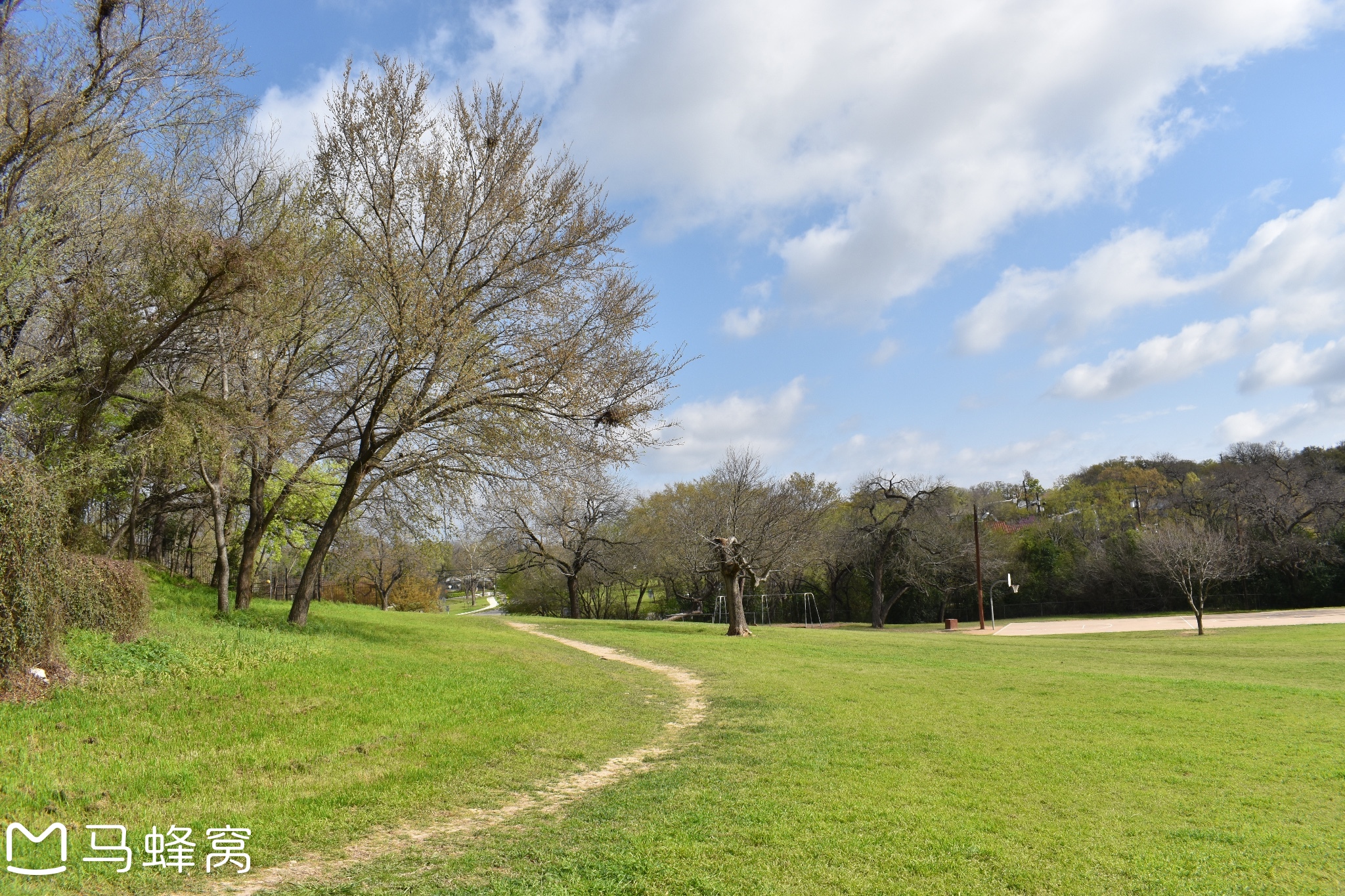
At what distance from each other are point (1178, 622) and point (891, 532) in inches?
580

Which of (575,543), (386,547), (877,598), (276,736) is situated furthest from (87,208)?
(877,598)

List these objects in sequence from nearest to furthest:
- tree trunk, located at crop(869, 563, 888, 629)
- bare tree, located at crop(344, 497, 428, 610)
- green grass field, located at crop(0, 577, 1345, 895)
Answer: green grass field, located at crop(0, 577, 1345, 895), bare tree, located at crop(344, 497, 428, 610), tree trunk, located at crop(869, 563, 888, 629)

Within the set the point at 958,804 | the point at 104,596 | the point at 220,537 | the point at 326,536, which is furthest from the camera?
the point at 220,537

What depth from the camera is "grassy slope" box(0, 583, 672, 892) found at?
19.8 ft

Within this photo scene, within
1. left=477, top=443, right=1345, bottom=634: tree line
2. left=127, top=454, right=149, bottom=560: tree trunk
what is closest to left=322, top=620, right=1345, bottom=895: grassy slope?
left=127, top=454, right=149, bottom=560: tree trunk

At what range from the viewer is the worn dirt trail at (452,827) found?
504cm

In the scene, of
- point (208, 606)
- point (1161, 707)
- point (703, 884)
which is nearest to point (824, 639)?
point (1161, 707)

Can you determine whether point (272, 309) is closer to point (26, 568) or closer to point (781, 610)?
point (26, 568)

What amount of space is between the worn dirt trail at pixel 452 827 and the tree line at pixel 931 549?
21531 millimetres

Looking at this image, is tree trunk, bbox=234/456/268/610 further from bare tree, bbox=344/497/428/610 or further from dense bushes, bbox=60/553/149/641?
dense bushes, bbox=60/553/149/641

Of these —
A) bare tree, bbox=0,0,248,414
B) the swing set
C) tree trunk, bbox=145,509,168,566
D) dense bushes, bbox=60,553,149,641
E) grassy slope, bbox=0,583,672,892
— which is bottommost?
the swing set

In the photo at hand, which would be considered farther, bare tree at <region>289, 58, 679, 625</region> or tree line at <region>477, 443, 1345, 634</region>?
tree line at <region>477, 443, 1345, 634</region>

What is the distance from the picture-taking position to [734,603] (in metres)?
27.8

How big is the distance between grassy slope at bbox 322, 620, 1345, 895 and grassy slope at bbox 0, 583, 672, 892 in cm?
127
